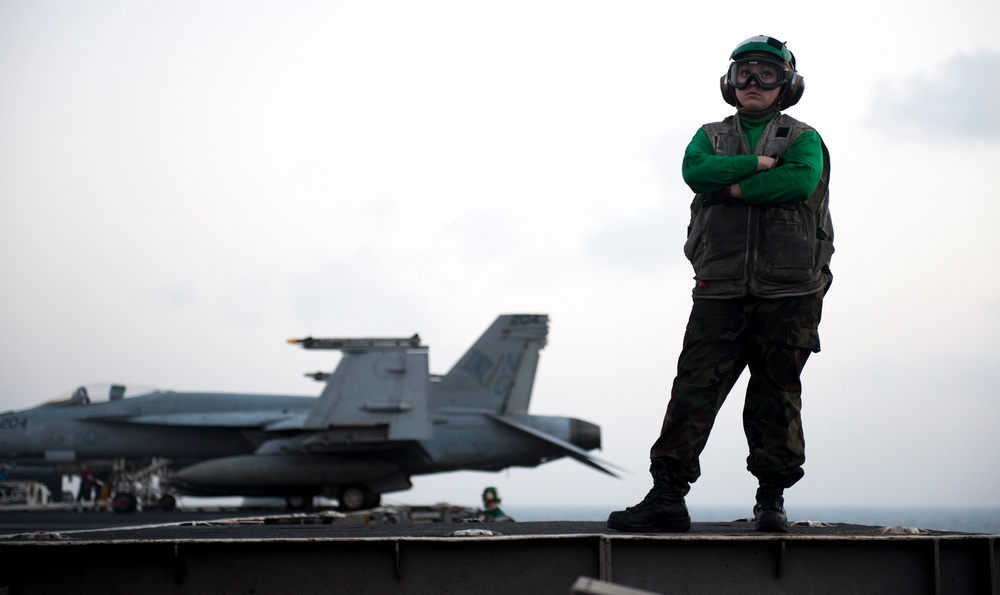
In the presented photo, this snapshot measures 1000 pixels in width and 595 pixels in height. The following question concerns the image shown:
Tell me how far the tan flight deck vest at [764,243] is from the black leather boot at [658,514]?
0.79m

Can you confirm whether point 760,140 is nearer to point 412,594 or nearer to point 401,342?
point 412,594

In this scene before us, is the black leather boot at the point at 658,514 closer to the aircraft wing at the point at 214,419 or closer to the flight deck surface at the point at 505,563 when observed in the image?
the flight deck surface at the point at 505,563

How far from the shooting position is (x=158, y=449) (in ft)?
74.0

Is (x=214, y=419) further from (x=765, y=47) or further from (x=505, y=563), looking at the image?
(x=505, y=563)

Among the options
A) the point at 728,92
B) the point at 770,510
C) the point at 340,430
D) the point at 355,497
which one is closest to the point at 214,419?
the point at 340,430

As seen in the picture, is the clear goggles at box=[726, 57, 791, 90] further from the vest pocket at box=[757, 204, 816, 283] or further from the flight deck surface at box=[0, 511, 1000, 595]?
the flight deck surface at box=[0, 511, 1000, 595]

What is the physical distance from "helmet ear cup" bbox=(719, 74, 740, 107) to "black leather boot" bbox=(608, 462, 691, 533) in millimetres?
1599

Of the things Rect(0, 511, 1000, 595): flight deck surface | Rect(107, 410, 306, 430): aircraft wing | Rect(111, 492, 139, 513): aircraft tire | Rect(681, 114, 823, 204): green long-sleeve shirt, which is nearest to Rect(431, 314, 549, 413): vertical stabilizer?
Rect(107, 410, 306, 430): aircraft wing

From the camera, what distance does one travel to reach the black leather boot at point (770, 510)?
3.91 m

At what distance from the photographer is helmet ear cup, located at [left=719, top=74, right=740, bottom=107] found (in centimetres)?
430

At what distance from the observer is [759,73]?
417cm

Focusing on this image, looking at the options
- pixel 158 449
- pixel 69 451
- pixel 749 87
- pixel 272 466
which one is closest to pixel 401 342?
pixel 272 466

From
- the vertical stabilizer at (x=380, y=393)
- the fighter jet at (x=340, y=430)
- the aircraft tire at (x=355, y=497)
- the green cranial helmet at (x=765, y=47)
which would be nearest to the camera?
the green cranial helmet at (x=765, y=47)

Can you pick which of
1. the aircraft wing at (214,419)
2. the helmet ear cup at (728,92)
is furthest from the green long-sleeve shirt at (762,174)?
the aircraft wing at (214,419)
